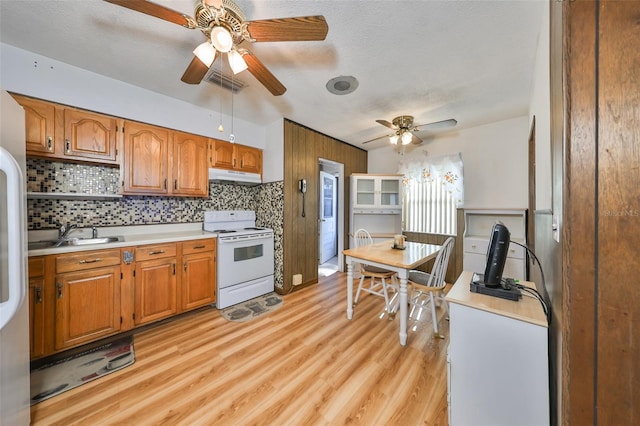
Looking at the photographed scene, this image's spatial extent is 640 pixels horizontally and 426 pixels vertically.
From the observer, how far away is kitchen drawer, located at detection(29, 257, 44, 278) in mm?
1558

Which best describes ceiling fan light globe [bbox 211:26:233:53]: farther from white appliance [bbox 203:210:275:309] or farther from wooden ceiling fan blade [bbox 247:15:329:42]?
white appliance [bbox 203:210:275:309]

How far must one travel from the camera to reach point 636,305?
2.13 feet

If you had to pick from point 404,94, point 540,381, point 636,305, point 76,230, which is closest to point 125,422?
point 76,230

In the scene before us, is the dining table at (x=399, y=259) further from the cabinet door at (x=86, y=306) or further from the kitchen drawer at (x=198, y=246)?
the cabinet door at (x=86, y=306)

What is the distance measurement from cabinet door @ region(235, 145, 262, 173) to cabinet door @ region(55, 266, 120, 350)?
1781 mm

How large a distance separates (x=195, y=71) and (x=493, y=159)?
3841 millimetres

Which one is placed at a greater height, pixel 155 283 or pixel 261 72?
pixel 261 72

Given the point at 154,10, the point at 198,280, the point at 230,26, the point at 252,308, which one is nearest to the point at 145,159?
the point at 198,280

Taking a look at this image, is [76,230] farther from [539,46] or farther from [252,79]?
[539,46]

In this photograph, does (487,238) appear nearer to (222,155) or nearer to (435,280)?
(435,280)

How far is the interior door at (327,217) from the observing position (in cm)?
443

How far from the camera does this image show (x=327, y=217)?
184 inches

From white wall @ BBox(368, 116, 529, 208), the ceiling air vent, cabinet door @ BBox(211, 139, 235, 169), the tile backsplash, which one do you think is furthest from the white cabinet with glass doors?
the ceiling air vent

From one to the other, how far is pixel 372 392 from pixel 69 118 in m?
3.30
